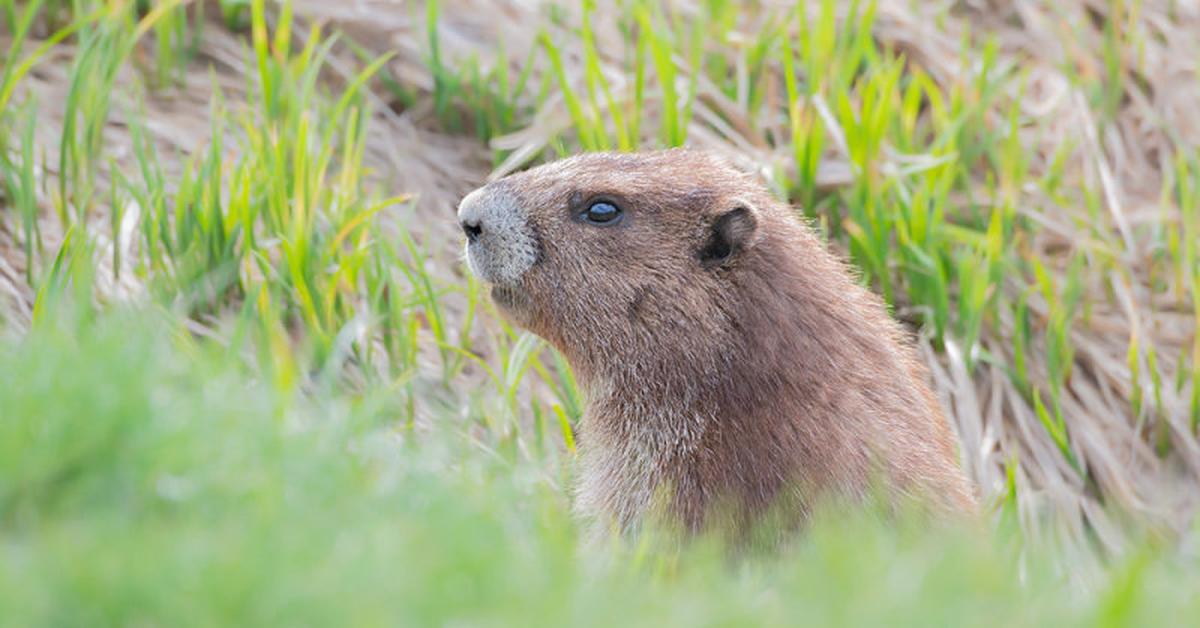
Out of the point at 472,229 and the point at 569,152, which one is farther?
the point at 569,152

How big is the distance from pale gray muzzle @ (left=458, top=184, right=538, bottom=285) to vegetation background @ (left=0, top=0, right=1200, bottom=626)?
462 millimetres

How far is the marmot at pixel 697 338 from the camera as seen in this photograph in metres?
4.36

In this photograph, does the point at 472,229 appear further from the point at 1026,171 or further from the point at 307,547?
the point at 1026,171

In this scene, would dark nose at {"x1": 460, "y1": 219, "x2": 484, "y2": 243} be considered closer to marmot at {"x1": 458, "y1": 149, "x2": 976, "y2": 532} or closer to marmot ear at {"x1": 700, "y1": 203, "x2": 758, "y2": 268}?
marmot at {"x1": 458, "y1": 149, "x2": 976, "y2": 532}

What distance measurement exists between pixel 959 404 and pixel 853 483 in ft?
7.03

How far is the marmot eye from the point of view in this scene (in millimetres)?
4730

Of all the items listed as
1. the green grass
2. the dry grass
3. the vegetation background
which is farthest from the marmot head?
the dry grass

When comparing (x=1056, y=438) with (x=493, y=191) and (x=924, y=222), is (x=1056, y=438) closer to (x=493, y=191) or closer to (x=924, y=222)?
(x=924, y=222)

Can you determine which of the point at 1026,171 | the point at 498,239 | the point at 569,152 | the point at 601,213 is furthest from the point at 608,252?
the point at 1026,171

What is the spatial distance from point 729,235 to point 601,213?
0.35 metres

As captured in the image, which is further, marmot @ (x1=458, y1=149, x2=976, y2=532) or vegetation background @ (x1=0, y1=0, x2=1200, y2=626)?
vegetation background @ (x1=0, y1=0, x2=1200, y2=626)

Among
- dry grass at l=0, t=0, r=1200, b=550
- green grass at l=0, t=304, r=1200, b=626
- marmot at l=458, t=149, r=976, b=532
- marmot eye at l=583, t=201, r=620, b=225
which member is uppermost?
green grass at l=0, t=304, r=1200, b=626

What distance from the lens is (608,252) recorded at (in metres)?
4.70

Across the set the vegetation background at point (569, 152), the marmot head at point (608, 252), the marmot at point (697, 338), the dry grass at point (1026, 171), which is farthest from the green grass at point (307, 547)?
the dry grass at point (1026, 171)
